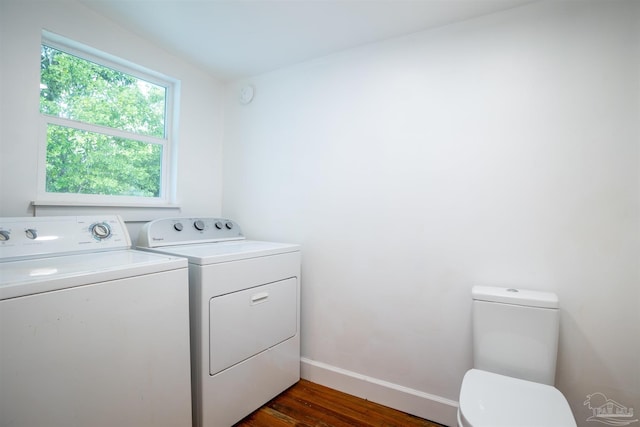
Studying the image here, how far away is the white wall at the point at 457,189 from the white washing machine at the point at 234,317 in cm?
26

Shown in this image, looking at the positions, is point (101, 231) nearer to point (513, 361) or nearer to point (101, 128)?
point (101, 128)

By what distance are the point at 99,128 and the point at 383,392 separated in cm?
241

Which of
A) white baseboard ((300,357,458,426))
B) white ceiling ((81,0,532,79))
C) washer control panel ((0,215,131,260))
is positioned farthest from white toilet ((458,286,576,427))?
washer control panel ((0,215,131,260))

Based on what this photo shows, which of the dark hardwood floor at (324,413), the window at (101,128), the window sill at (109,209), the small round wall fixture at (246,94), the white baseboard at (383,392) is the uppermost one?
the small round wall fixture at (246,94)

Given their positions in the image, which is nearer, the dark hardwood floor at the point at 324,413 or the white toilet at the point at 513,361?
the white toilet at the point at 513,361

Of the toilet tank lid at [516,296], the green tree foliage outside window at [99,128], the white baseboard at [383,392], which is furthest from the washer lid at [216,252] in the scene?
the toilet tank lid at [516,296]

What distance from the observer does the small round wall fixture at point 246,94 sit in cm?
245

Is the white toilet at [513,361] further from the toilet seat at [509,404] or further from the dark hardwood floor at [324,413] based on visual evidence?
the dark hardwood floor at [324,413]

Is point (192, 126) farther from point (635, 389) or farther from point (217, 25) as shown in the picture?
point (635, 389)

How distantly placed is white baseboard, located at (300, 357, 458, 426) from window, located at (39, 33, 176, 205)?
1.67m

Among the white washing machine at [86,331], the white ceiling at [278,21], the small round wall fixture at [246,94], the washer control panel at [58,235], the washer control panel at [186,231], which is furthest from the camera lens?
the small round wall fixture at [246,94]

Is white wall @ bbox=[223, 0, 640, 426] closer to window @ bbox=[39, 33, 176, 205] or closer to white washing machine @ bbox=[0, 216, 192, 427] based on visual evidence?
window @ bbox=[39, 33, 176, 205]

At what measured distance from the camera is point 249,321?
1.71 metres

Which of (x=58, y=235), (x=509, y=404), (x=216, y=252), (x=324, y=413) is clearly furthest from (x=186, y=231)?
(x=509, y=404)
